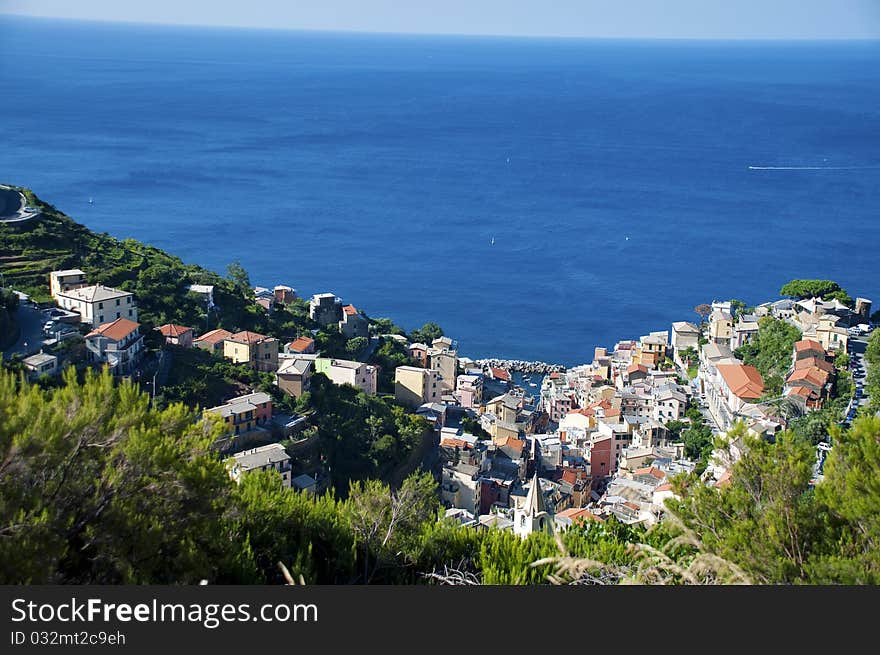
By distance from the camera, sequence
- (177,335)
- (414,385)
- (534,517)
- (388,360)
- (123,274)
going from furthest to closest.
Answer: (388,360), (414,385), (123,274), (177,335), (534,517)

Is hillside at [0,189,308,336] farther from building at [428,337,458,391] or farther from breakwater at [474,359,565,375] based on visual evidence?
breakwater at [474,359,565,375]

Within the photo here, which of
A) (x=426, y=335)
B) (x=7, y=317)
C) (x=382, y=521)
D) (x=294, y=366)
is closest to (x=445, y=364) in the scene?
(x=426, y=335)

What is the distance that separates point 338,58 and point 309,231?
311ft

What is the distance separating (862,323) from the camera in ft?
66.1

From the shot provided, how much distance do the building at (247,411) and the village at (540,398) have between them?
2cm

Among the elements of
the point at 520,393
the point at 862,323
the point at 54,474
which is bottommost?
the point at 520,393

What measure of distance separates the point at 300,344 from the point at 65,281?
400 cm

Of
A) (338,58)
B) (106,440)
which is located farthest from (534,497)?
(338,58)

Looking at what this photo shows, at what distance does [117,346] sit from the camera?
14.1 metres

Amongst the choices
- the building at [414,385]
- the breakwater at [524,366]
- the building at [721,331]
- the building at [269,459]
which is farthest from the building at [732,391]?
the building at [269,459]

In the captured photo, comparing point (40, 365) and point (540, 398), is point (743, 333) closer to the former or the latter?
point (540, 398)

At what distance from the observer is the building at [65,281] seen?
15812 mm

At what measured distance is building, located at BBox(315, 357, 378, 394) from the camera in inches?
667

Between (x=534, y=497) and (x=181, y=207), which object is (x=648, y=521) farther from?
(x=181, y=207)
